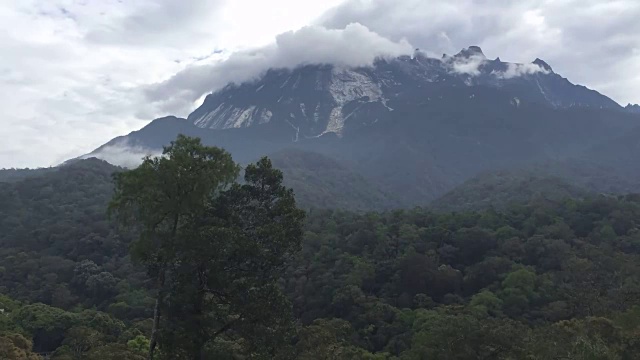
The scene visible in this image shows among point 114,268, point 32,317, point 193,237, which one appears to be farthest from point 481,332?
point 114,268

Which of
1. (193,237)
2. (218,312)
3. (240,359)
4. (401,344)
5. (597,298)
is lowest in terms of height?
(401,344)

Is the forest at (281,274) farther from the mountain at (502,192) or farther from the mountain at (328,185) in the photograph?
the mountain at (328,185)

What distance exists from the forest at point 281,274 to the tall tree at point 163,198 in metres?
0.04

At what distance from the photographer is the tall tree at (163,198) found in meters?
16.4

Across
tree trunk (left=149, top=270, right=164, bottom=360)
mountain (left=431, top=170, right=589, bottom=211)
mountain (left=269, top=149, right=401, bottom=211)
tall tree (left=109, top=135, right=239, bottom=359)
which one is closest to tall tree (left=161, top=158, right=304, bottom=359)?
tree trunk (left=149, top=270, right=164, bottom=360)

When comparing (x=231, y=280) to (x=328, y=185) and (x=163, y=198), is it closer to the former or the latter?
(x=163, y=198)

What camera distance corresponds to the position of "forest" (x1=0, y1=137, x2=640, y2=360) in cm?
1644

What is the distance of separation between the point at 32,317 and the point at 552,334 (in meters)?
43.9

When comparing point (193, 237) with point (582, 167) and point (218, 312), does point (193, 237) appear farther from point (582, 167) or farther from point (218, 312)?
point (582, 167)

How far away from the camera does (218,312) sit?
55.2 ft

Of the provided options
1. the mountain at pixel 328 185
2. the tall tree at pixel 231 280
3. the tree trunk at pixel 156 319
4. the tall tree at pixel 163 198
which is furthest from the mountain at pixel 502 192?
the tree trunk at pixel 156 319

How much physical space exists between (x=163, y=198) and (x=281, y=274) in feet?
14.4

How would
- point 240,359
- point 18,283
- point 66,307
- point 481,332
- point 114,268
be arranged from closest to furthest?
point 240,359 < point 481,332 < point 66,307 < point 18,283 < point 114,268

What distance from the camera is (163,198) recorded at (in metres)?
16.5
